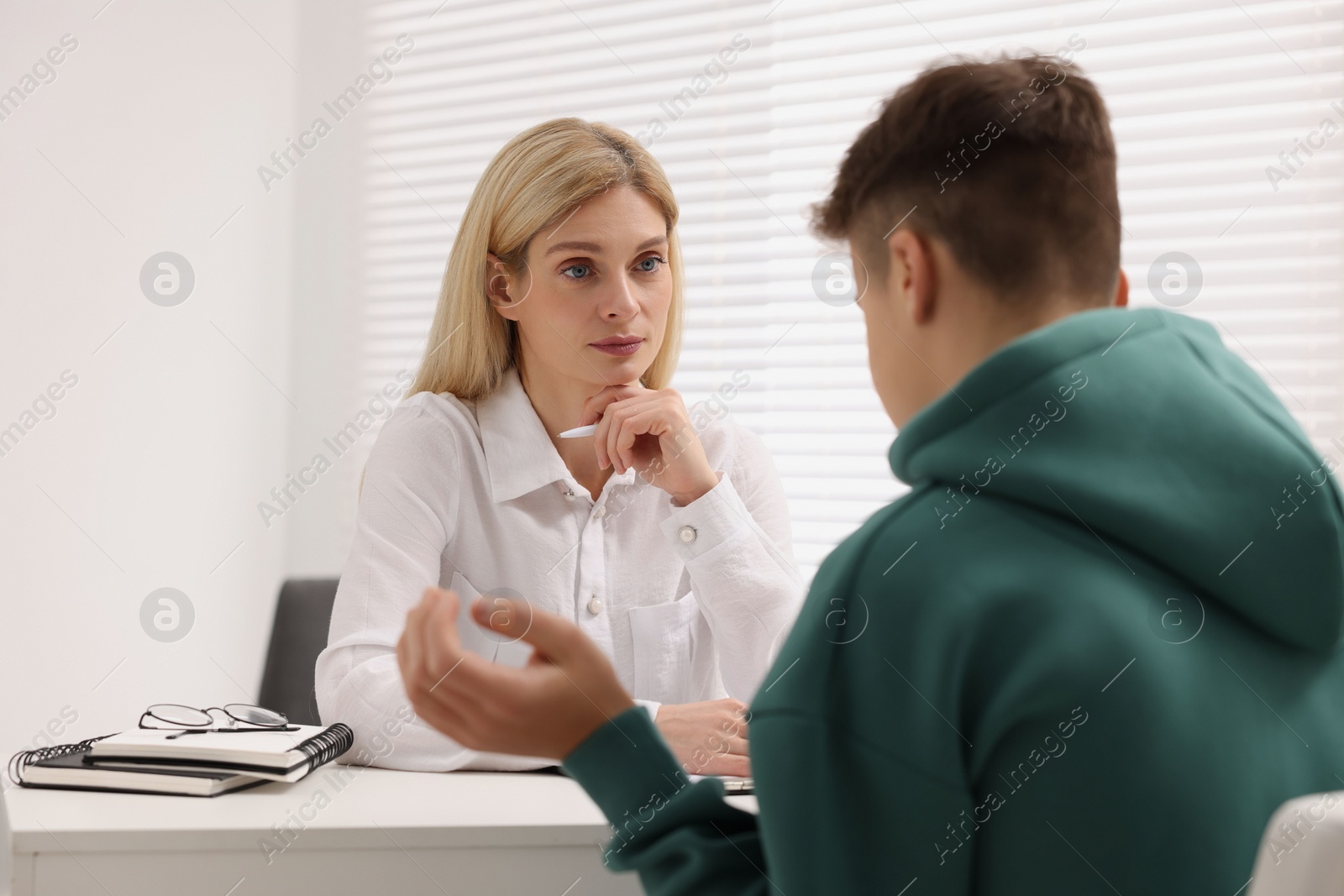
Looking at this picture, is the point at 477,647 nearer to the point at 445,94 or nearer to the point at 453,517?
the point at 453,517

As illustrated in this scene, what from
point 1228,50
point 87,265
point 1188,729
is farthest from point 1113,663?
point 87,265

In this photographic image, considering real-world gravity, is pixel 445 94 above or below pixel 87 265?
above

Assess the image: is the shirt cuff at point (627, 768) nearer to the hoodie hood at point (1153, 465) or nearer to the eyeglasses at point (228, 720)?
the hoodie hood at point (1153, 465)

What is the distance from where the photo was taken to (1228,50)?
223cm

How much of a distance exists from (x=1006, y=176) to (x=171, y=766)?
38.2 inches

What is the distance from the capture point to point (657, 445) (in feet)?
5.14

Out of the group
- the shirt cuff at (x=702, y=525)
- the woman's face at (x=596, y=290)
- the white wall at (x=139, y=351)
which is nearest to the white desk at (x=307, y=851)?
the shirt cuff at (x=702, y=525)

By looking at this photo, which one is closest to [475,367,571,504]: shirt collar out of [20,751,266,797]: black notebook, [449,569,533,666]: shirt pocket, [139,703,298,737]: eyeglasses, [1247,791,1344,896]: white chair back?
[449,569,533,666]: shirt pocket

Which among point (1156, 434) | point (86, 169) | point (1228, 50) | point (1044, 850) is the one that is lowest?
point (1044, 850)

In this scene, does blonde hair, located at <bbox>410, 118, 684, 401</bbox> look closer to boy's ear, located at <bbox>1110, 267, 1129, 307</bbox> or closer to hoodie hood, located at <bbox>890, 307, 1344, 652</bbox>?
boy's ear, located at <bbox>1110, 267, 1129, 307</bbox>

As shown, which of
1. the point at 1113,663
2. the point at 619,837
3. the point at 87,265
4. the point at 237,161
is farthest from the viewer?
the point at 237,161

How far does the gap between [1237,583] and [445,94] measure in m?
2.97

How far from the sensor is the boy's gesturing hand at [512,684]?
62cm

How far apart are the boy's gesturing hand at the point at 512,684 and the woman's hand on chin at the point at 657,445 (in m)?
0.85
